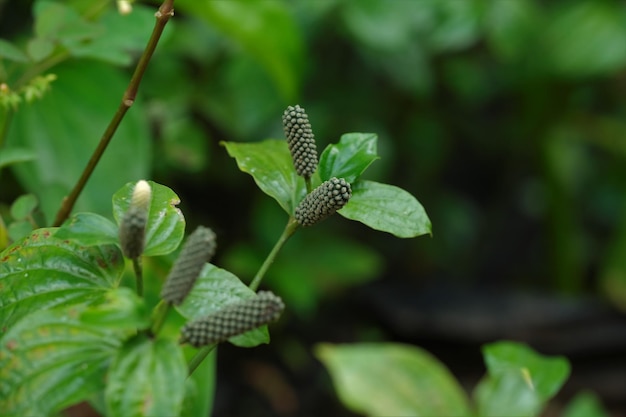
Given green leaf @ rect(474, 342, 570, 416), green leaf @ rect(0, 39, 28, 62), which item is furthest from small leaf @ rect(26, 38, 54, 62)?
green leaf @ rect(474, 342, 570, 416)

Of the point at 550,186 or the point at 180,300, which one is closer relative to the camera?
the point at 180,300

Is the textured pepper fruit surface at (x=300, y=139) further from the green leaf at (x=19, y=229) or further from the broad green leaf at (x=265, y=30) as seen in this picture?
the broad green leaf at (x=265, y=30)

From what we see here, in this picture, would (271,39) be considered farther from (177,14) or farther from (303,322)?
(303,322)

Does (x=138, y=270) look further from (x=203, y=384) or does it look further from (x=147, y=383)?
(x=203, y=384)

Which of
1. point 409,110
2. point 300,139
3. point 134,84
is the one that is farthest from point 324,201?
point 409,110

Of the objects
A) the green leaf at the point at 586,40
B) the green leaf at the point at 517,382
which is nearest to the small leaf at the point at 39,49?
the green leaf at the point at 517,382

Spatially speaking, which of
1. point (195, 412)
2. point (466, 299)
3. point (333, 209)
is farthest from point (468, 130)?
point (333, 209)
